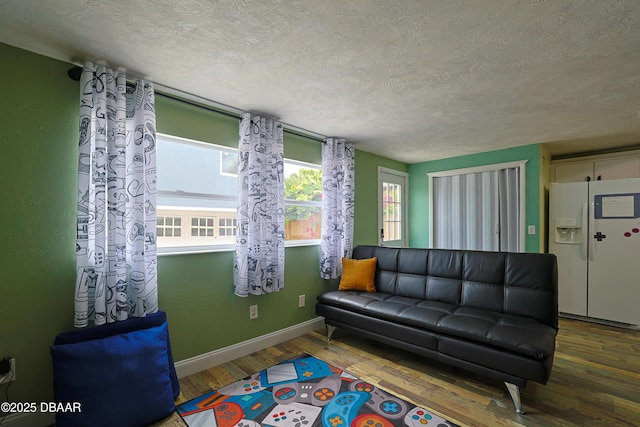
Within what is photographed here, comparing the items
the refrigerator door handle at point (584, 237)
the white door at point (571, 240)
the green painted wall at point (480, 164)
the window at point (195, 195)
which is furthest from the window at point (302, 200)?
the refrigerator door handle at point (584, 237)

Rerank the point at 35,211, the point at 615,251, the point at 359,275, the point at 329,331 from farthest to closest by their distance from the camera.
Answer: the point at 615,251
the point at 359,275
the point at 329,331
the point at 35,211

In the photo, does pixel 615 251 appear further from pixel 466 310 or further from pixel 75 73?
pixel 75 73

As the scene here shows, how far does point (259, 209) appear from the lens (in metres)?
2.66

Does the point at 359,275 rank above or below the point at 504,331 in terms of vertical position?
above

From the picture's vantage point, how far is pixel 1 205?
1602 millimetres

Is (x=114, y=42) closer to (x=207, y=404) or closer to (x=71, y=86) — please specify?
(x=71, y=86)

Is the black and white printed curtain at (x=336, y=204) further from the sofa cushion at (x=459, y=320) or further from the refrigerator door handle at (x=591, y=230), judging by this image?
the refrigerator door handle at (x=591, y=230)

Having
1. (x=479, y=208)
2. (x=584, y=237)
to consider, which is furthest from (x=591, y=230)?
(x=479, y=208)

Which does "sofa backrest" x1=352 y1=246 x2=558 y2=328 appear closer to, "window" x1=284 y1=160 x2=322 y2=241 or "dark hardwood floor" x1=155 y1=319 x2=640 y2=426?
"dark hardwood floor" x1=155 y1=319 x2=640 y2=426

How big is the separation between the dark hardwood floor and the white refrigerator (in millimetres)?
413

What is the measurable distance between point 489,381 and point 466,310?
0.54 meters

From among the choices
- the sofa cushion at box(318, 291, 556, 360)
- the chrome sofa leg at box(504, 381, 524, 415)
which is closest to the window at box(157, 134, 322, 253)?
the sofa cushion at box(318, 291, 556, 360)

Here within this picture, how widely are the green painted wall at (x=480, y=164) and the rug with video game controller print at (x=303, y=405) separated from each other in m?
3.00

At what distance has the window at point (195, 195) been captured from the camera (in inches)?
89.8
